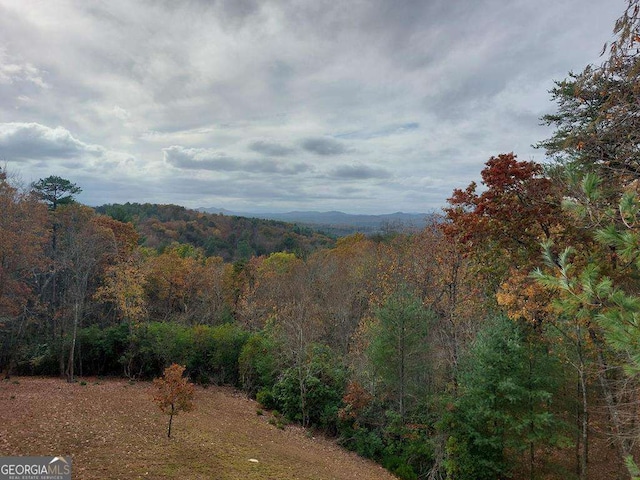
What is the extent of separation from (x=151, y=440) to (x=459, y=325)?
1260 centimetres

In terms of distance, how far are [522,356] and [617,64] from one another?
27.1 feet

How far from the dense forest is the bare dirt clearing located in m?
2.11

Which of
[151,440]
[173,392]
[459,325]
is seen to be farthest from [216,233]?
[173,392]

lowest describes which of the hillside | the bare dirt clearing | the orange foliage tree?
the bare dirt clearing

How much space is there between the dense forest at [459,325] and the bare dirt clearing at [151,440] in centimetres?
211

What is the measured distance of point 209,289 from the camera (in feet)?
102

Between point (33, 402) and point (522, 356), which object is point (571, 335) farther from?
point (33, 402)

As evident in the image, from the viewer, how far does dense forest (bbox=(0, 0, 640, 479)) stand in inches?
226

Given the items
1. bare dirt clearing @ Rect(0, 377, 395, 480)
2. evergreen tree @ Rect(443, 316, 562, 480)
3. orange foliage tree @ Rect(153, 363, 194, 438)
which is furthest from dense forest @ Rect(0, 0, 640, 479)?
orange foliage tree @ Rect(153, 363, 194, 438)

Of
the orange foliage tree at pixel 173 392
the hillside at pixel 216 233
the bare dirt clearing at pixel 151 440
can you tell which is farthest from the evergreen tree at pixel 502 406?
the hillside at pixel 216 233

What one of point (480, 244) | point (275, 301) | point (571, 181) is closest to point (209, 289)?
point (275, 301)

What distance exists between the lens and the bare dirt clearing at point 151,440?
28.3 ft

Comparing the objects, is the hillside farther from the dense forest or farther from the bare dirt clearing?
the bare dirt clearing

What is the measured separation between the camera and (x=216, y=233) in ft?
253
